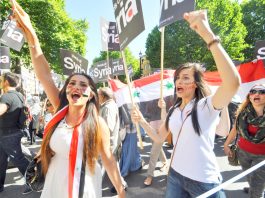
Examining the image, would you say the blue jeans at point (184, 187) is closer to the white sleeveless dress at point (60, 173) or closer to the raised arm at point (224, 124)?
the raised arm at point (224, 124)

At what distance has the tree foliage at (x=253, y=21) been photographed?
108 ft

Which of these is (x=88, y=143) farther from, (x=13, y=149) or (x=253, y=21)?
(x=253, y=21)

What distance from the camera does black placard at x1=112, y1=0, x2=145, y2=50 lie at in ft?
9.48

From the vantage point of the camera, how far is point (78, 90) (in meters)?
2.31

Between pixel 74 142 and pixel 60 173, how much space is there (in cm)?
24

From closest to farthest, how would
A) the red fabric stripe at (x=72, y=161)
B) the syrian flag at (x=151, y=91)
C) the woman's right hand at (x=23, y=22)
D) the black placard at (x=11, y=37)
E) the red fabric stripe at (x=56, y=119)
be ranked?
the red fabric stripe at (x=72, y=161), the red fabric stripe at (x=56, y=119), the woman's right hand at (x=23, y=22), the syrian flag at (x=151, y=91), the black placard at (x=11, y=37)

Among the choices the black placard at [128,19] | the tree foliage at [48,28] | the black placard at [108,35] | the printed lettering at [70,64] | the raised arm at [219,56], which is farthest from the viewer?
the tree foliage at [48,28]

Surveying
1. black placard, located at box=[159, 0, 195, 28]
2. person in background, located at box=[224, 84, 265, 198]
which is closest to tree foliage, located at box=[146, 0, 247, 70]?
person in background, located at box=[224, 84, 265, 198]

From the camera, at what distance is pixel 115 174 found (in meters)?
2.23

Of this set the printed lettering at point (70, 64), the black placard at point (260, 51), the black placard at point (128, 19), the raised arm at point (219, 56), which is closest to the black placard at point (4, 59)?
the printed lettering at point (70, 64)

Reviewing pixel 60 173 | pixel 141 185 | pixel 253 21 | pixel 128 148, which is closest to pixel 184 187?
pixel 60 173

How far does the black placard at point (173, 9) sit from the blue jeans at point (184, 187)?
1615 millimetres

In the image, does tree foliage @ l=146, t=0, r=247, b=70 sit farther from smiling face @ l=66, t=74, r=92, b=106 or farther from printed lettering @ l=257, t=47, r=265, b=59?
smiling face @ l=66, t=74, r=92, b=106

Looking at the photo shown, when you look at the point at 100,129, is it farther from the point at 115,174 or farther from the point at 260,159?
the point at 260,159
